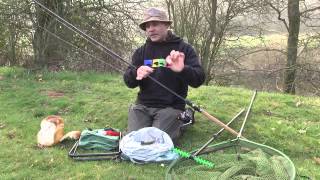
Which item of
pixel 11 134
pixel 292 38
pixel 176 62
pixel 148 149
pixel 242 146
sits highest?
pixel 292 38

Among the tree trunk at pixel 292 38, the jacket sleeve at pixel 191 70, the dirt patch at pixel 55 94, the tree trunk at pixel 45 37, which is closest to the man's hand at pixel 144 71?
the jacket sleeve at pixel 191 70

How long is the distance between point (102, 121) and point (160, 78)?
1416 millimetres

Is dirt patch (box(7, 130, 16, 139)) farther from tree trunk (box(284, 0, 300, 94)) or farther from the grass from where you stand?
tree trunk (box(284, 0, 300, 94))

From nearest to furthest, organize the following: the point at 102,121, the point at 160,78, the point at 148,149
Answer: the point at 148,149, the point at 160,78, the point at 102,121

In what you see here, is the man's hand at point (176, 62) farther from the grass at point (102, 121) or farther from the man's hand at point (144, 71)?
the grass at point (102, 121)

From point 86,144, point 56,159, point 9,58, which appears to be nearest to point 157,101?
point 86,144

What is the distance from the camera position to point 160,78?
578cm

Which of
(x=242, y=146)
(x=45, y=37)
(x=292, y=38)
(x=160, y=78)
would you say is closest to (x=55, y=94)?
(x=160, y=78)

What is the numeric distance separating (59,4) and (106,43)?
5.43ft

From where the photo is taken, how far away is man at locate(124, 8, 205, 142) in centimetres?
557

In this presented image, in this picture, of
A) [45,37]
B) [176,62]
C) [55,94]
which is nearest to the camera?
[176,62]

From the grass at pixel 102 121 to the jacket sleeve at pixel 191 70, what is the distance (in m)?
0.77

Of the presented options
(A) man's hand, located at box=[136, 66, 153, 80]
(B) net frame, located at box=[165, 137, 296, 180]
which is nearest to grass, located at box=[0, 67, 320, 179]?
(B) net frame, located at box=[165, 137, 296, 180]

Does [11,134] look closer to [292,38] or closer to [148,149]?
[148,149]
